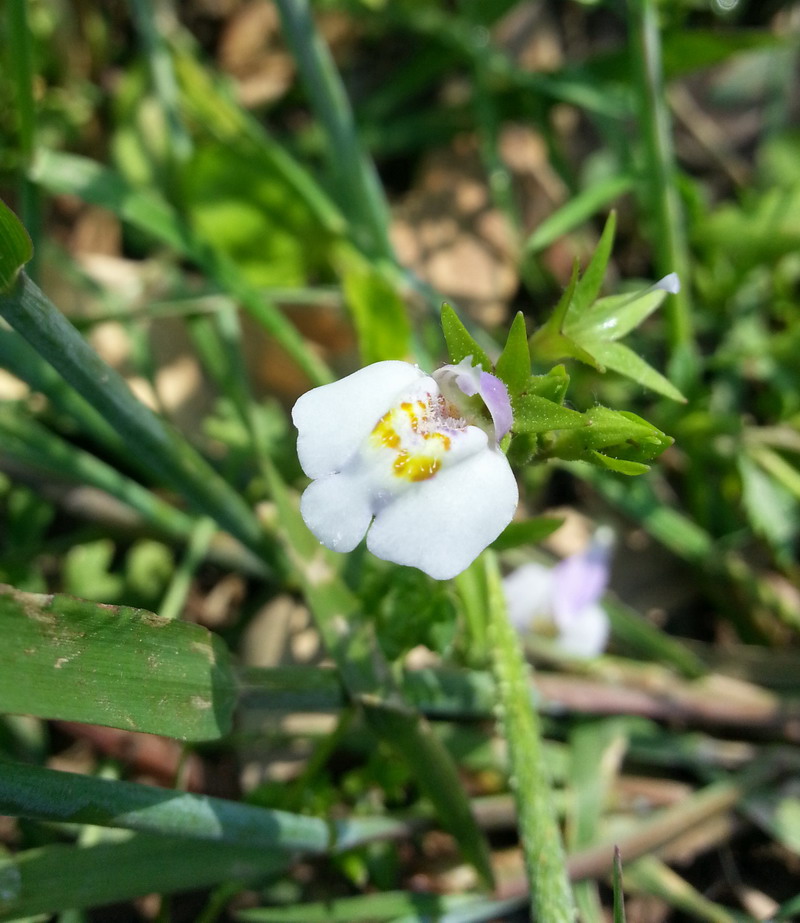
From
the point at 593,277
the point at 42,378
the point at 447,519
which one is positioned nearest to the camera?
the point at 447,519

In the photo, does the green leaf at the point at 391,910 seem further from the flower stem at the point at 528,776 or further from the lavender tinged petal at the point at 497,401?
the lavender tinged petal at the point at 497,401

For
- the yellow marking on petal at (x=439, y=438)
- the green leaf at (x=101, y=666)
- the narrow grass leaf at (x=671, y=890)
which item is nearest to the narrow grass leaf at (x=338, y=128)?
the yellow marking on petal at (x=439, y=438)

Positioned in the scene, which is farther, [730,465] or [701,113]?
[701,113]

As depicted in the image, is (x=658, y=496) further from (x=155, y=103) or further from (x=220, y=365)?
(x=155, y=103)

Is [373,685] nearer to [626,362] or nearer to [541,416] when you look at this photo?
[541,416]

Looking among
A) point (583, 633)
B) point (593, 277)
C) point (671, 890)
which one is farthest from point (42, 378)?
point (671, 890)

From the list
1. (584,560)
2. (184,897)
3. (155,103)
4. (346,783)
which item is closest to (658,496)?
(584,560)
